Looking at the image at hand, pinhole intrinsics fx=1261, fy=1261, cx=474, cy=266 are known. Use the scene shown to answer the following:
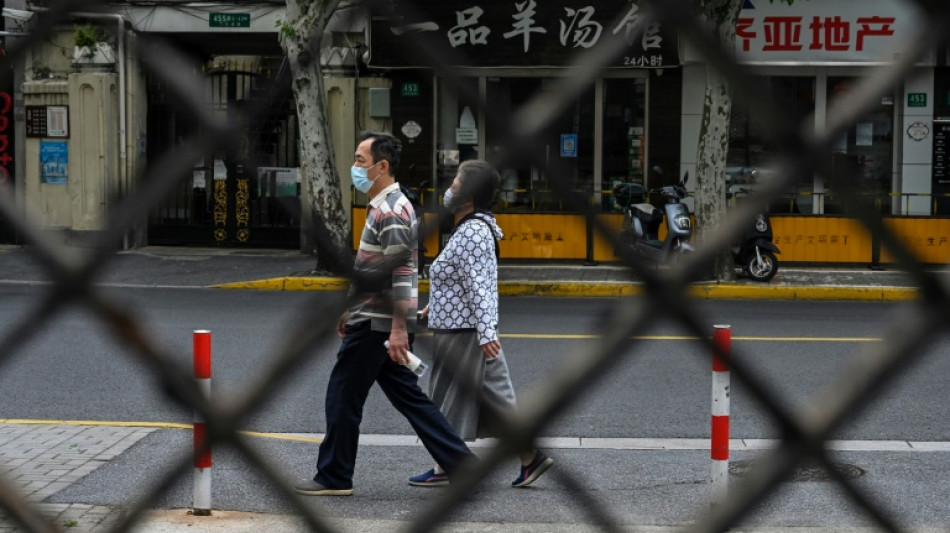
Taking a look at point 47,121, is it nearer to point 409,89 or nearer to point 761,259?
point 409,89

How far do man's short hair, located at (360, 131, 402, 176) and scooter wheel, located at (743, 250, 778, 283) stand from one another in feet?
34.3

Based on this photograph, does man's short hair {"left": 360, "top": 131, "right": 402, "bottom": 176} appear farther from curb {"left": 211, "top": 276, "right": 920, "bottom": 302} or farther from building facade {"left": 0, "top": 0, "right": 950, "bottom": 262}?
building facade {"left": 0, "top": 0, "right": 950, "bottom": 262}

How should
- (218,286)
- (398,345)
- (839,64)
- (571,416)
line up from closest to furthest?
1. (398,345)
2. (571,416)
3. (218,286)
4. (839,64)

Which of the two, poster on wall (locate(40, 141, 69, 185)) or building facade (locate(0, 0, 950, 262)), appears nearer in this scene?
building facade (locate(0, 0, 950, 262))

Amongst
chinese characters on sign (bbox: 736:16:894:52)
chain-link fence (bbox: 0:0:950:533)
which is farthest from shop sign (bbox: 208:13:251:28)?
chain-link fence (bbox: 0:0:950:533)

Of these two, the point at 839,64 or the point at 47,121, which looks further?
the point at 47,121

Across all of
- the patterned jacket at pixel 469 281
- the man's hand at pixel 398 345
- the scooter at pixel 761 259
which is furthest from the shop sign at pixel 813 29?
the man's hand at pixel 398 345

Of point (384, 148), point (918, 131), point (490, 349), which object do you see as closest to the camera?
point (384, 148)

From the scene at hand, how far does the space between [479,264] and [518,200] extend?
32.6 ft

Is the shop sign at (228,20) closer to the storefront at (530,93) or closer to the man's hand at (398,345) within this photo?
the storefront at (530,93)

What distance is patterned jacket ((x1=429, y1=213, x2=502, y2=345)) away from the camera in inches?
253

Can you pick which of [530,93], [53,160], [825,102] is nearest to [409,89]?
[530,93]

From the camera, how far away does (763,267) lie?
15.6 meters

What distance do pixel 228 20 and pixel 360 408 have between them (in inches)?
541
